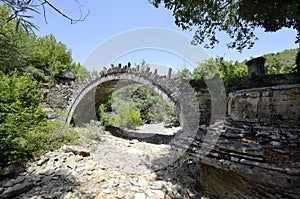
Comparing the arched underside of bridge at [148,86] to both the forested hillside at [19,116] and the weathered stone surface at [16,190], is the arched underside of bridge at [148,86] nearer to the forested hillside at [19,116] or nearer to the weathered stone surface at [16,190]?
the forested hillside at [19,116]

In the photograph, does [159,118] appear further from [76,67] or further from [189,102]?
[189,102]

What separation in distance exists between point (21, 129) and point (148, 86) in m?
3.75

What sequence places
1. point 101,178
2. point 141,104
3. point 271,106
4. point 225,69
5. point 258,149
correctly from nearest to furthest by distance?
point 258,149 < point 271,106 < point 101,178 < point 225,69 < point 141,104

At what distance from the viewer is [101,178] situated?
311cm

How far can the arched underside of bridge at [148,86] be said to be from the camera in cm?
466

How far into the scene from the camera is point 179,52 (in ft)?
19.5

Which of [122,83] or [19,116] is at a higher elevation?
[122,83]

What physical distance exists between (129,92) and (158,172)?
12148 millimetres

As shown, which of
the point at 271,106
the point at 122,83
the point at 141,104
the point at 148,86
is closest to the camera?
the point at 271,106

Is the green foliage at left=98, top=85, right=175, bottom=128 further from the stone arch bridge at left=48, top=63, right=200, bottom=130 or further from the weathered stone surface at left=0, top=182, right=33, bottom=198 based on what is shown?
the weathered stone surface at left=0, top=182, right=33, bottom=198

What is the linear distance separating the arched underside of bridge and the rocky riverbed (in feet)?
4.30

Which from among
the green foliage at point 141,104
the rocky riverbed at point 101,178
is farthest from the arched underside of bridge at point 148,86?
the green foliage at point 141,104

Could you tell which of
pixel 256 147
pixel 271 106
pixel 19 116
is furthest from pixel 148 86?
pixel 256 147

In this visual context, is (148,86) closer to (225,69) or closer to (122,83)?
(122,83)
